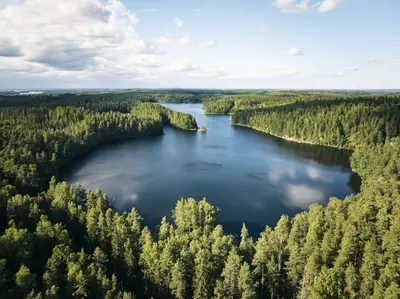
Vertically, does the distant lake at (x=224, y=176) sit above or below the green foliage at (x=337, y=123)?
below

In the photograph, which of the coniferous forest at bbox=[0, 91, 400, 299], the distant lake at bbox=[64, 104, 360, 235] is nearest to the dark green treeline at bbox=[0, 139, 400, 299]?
the coniferous forest at bbox=[0, 91, 400, 299]

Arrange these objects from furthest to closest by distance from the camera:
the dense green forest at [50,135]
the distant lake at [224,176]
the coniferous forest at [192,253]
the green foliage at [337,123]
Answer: the green foliage at [337,123] < the distant lake at [224,176] < the dense green forest at [50,135] < the coniferous forest at [192,253]

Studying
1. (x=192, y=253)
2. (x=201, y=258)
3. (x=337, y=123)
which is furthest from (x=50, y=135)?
(x=337, y=123)

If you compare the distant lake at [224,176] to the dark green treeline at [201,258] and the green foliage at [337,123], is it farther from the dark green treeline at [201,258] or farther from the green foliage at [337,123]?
the dark green treeline at [201,258]

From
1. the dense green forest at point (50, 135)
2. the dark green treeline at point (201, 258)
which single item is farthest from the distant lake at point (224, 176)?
the dark green treeline at point (201, 258)

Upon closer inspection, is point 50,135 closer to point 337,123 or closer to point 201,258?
point 201,258

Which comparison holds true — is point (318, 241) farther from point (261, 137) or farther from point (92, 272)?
point (261, 137)

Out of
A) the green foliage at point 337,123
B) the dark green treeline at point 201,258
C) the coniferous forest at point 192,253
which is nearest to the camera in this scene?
the dark green treeline at point 201,258

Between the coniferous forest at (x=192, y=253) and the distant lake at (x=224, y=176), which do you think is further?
the distant lake at (x=224, y=176)

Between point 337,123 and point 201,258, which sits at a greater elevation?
point 337,123
